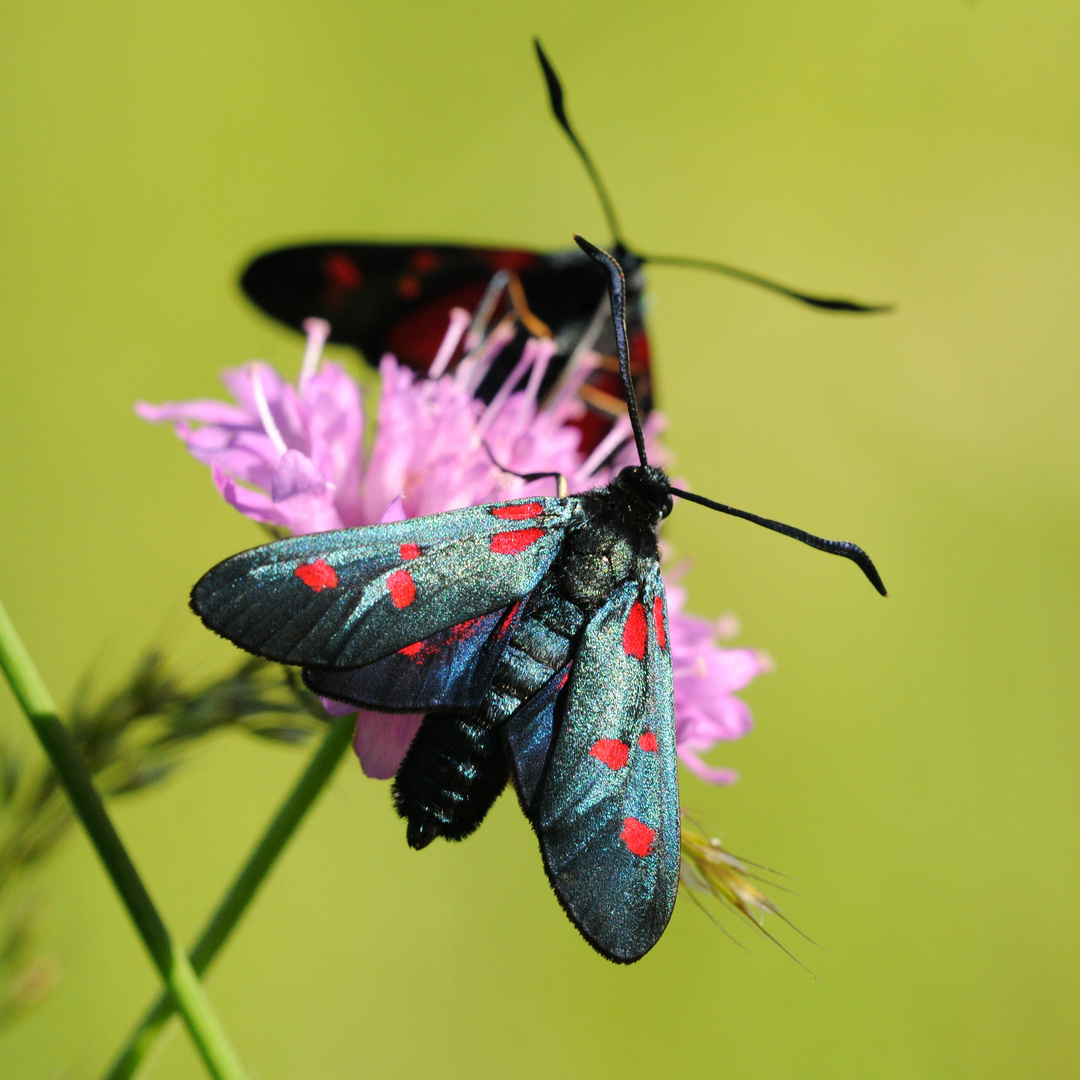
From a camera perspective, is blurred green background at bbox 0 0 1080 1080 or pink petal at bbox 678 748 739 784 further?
blurred green background at bbox 0 0 1080 1080

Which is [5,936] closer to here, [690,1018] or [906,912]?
[690,1018]

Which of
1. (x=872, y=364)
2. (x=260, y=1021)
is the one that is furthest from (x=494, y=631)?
(x=872, y=364)

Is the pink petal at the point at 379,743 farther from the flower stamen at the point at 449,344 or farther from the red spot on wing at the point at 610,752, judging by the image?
the flower stamen at the point at 449,344

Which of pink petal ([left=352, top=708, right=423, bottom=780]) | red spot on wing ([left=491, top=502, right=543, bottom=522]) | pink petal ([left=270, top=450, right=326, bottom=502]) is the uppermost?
pink petal ([left=270, top=450, right=326, bottom=502])

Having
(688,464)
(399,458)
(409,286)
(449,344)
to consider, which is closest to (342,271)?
(409,286)

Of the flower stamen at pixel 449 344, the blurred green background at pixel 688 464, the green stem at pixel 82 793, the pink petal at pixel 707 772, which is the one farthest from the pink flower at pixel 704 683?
the blurred green background at pixel 688 464

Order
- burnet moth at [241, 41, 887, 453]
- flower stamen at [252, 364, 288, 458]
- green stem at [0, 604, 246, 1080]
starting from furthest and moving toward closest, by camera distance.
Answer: burnet moth at [241, 41, 887, 453]
flower stamen at [252, 364, 288, 458]
green stem at [0, 604, 246, 1080]

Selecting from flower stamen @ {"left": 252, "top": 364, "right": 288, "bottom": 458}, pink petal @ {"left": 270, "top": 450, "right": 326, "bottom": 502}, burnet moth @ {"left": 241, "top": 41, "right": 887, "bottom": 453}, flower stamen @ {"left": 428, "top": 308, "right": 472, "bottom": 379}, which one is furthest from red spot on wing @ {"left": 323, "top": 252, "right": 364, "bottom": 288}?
pink petal @ {"left": 270, "top": 450, "right": 326, "bottom": 502}

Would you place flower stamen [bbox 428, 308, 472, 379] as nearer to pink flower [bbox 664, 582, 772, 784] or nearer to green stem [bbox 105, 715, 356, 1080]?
pink flower [bbox 664, 582, 772, 784]
